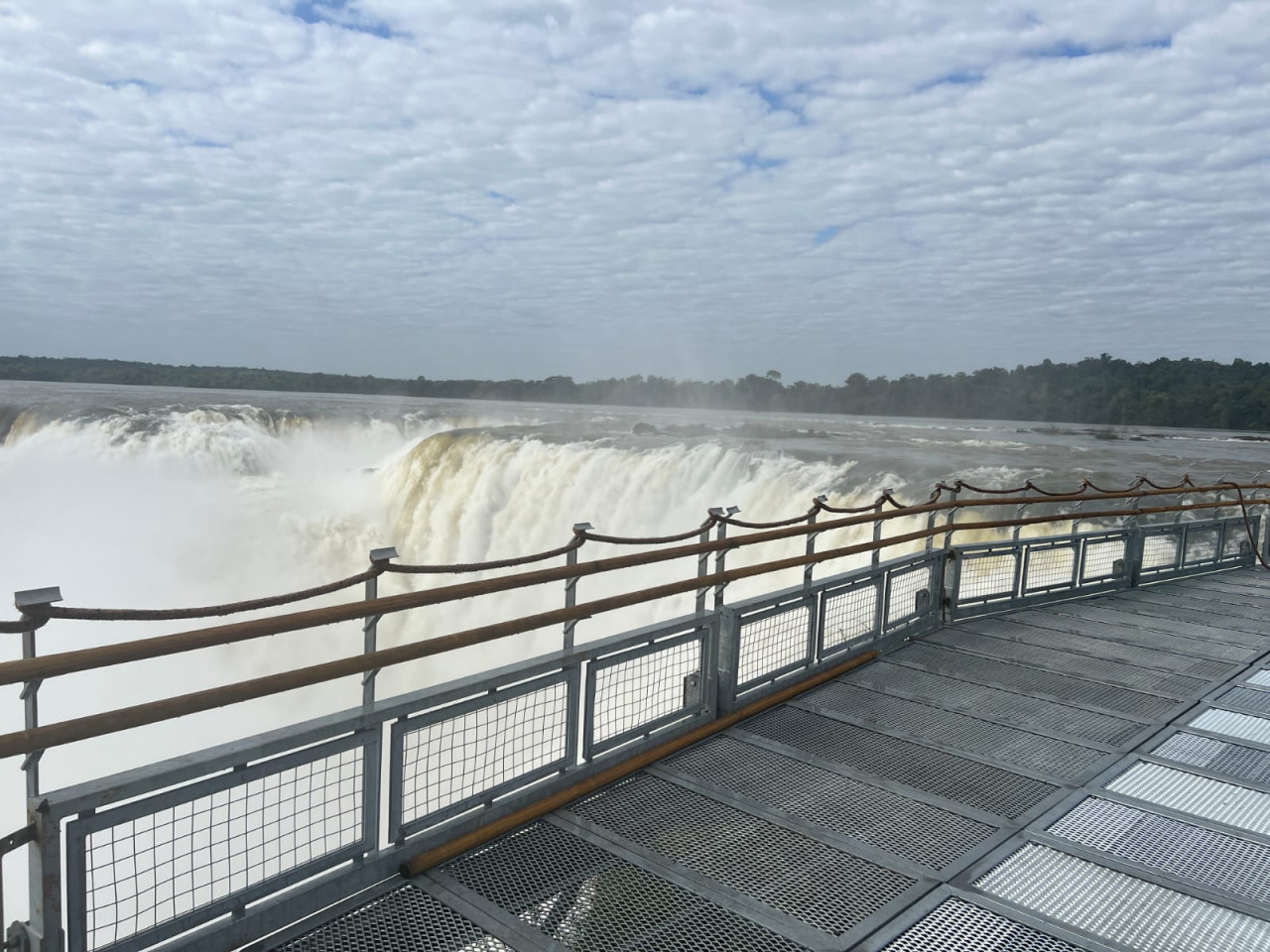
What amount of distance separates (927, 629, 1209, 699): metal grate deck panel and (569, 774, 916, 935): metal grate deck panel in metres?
3.42

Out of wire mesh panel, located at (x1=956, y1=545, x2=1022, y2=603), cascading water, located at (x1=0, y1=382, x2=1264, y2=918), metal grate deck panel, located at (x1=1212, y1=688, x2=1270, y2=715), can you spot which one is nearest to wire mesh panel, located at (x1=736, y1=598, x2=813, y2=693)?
wire mesh panel, located at (x1=956, y1=545, x2=1022, y2=603)

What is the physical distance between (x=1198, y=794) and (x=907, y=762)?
131cm

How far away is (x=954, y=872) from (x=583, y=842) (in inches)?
56.5

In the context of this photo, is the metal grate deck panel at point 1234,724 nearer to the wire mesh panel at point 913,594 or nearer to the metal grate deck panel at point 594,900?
the wire mesh panel at point 913,594

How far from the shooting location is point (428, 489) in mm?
30781

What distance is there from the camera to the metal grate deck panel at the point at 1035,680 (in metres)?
5.64

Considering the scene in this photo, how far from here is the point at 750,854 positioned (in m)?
3.61

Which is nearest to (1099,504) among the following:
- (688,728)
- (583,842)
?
(688,728)

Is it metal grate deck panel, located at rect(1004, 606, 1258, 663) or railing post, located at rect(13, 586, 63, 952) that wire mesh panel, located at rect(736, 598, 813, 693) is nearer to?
metal grate deck panel, located at rect(1004, 606, 1258, 663)

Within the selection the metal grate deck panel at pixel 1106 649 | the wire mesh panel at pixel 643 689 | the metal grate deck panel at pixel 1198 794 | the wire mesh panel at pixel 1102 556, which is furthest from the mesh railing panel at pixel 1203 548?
the wire mesh panel at pixel 643 689

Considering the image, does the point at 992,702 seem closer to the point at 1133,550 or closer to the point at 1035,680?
the point at 1035,680

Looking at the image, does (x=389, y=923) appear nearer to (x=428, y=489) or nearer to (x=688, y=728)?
(x=688, y=728)

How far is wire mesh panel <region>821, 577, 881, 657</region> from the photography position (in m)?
5.91

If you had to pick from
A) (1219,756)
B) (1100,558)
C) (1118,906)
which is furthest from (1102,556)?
(1118,906)
